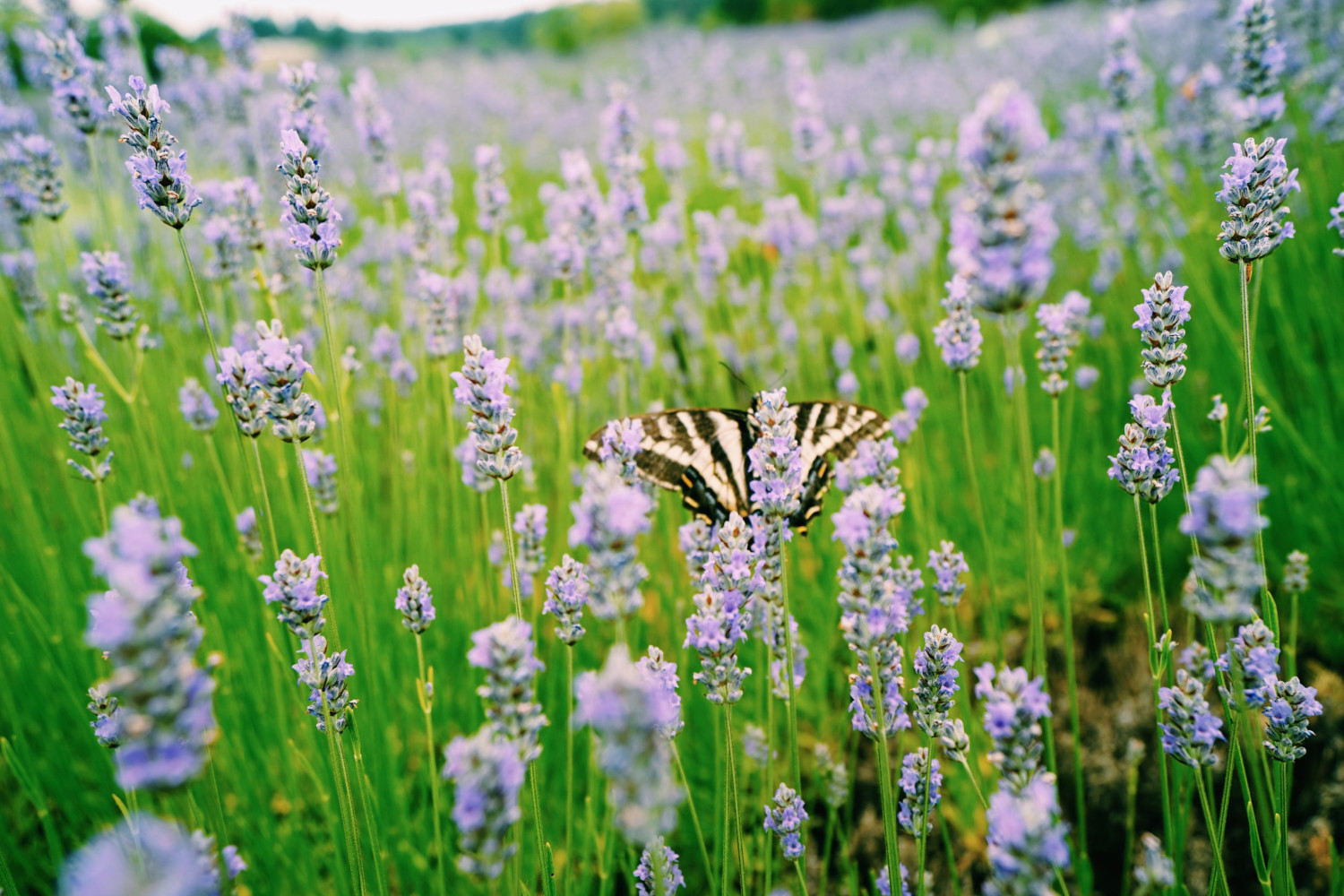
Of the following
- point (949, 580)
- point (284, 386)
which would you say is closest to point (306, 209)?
point (284, 386)

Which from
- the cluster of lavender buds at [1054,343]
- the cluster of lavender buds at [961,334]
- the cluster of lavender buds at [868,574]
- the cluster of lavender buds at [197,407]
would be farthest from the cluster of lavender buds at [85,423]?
the cluster of lavender buds at [1054,343]

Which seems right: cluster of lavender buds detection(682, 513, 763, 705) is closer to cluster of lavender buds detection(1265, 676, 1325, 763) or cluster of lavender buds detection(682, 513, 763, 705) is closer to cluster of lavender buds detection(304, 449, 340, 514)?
cluster of lavender buds detection(1265, 676, 1325, 763)

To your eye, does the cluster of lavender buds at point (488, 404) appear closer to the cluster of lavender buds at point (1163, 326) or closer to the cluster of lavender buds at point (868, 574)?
the cluster of lavender buds at point (868, 574)

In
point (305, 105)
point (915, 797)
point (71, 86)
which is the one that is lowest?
point (915, 797)

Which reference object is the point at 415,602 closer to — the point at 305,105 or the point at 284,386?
the point at 284,386

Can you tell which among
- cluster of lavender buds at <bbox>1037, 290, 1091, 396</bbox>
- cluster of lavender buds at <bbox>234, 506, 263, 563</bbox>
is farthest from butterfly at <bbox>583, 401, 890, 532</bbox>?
cluster of lavender buds at <bbox>234, 506, 263, 563</bbox>

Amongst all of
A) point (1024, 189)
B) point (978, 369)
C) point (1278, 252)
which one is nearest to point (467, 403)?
point (1024, 189)
